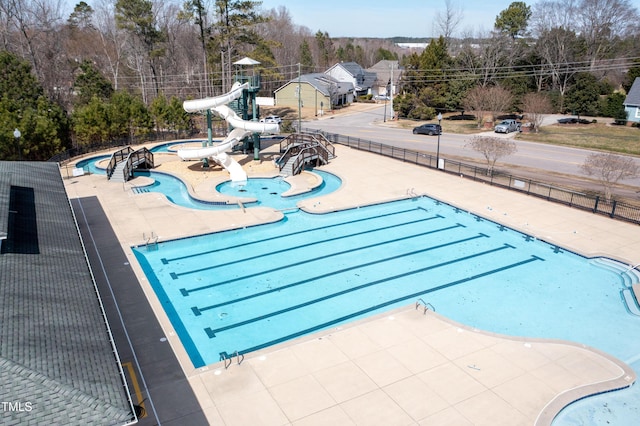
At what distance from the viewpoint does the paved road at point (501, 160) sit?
3272cm

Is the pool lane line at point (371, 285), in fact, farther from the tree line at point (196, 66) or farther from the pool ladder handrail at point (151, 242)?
the tree line at point (196, 66)

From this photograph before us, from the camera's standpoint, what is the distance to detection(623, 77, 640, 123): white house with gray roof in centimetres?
5021

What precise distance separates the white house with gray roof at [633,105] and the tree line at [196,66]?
1259mm

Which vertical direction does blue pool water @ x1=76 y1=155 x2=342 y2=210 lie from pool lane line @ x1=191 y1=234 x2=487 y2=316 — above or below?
above

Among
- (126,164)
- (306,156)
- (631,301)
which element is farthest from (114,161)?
(631,301)

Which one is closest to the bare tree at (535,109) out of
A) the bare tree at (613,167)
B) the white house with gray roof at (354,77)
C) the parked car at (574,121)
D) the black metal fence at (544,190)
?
the parked car at (574,121)

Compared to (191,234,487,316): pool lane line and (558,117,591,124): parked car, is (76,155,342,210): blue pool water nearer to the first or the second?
(191,234,487,316): pool lane line

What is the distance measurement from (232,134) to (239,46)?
27339 mm

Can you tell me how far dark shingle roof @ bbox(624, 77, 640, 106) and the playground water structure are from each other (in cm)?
4033

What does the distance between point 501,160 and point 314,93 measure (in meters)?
42.0

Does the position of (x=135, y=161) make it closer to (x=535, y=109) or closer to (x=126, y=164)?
(x=126, y=164)

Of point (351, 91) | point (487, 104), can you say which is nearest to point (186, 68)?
point (351, 91)

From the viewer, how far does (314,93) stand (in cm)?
7300

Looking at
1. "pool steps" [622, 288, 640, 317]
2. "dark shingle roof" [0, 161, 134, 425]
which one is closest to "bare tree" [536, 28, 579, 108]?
"pool steps" [622, 288, 640, 317]
